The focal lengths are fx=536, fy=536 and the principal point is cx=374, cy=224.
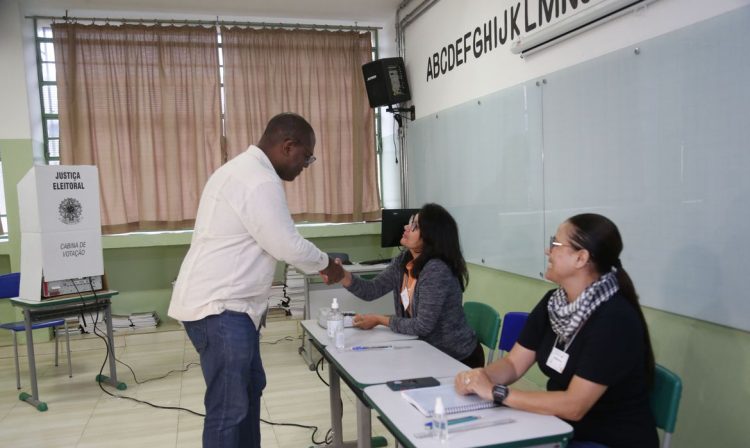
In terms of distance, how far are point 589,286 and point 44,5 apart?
18.8 feet

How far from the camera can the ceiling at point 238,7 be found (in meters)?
5.20

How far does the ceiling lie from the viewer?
5.20 m

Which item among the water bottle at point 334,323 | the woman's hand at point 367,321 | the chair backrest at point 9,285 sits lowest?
the chair backrest at point 9,285

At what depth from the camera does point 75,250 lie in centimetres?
366

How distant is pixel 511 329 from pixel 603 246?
2.81 feet

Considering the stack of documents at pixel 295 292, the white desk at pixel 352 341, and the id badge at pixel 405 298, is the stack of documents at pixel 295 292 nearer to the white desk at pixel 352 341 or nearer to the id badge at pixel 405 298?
the white desk at pixel 352 341

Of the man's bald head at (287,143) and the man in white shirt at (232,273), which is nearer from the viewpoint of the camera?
the man in white shirt at (232,273)

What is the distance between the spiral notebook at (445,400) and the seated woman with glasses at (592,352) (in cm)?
3

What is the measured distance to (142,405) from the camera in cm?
361

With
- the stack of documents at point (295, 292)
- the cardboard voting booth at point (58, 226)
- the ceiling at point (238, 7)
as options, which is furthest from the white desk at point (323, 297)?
the ceiling at point (238, 7)

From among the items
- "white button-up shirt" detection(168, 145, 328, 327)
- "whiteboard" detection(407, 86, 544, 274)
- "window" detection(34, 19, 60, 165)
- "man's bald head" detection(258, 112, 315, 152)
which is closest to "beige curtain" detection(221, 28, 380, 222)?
"whiteboard" detection(407, 86, 544, 274)

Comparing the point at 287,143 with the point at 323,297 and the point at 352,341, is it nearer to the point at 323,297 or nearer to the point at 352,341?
the point at 352,341

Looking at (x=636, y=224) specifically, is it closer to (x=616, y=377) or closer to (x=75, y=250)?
(x=616, y=377)

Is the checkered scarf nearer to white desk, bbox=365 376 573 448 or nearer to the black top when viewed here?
the black top
